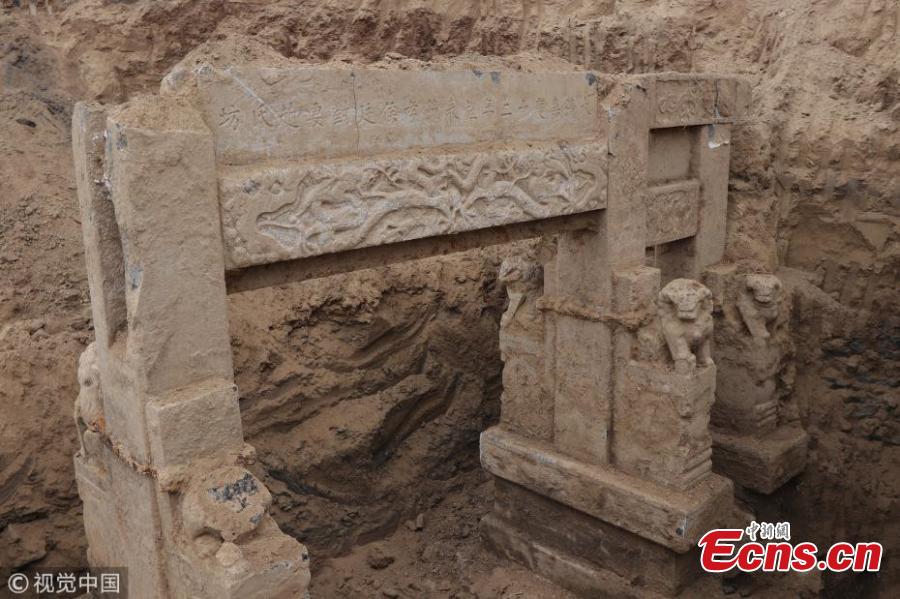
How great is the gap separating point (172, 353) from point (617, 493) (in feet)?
9.10

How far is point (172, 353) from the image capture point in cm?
289

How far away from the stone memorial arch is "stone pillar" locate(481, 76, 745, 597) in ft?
0.04

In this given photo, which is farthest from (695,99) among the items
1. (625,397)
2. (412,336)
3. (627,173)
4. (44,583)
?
(44,583)

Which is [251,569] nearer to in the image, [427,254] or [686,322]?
[427,254]

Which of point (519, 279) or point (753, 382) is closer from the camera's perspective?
point (519, 279)

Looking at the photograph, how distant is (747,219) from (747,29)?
2301mm

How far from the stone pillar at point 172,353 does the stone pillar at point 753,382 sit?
358cm

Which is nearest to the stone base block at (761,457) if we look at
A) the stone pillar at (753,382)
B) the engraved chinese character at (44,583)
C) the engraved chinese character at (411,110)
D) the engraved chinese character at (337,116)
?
the stone pillar at (753,382)

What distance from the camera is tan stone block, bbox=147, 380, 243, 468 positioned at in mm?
2830

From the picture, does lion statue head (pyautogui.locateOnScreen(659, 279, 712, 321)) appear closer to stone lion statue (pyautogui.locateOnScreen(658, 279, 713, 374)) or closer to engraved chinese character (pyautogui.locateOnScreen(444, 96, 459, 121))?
Result: stone lion statue (pyautogui.locateOnScreen(658, 279, 713, 374))

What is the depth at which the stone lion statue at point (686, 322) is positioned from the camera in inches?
169

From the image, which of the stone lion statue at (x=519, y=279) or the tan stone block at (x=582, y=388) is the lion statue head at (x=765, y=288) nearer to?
the tan stone block at (x=582, y=388)

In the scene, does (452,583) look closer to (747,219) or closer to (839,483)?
(839,483)

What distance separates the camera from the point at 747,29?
681 centimetres
